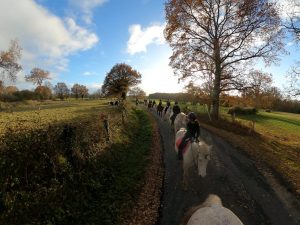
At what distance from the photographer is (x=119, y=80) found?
7831 cm

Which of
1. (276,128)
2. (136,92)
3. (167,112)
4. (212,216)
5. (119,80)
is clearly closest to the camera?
(212,216)

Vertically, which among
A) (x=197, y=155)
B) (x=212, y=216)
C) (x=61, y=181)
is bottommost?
(x=61, y=181)

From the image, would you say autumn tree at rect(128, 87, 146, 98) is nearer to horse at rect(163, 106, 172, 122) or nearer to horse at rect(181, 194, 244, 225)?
horse at rect(163, 106, 172, 122)

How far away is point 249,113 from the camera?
187 ft

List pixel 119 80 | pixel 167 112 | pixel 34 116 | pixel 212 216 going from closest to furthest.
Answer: pixel 212 216
pixel 34 116
pixel 167 112
pixel 119 80

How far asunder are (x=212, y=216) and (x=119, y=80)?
75.1 metres

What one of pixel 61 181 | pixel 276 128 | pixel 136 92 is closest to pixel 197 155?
pixel 61 181

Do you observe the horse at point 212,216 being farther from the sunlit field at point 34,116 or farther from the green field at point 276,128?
the green field at point 276,128

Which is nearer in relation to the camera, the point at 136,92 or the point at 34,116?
the point at 34,116

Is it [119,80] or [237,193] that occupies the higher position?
[119,80]

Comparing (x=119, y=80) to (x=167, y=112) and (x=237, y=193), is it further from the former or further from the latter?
(x=237, y=193)

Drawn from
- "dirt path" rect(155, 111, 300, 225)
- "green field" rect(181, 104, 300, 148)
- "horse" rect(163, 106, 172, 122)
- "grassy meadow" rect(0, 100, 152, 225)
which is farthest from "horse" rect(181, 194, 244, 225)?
"horse" rect(163, 106, 172, 122)

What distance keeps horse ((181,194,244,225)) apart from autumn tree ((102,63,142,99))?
70731 mm

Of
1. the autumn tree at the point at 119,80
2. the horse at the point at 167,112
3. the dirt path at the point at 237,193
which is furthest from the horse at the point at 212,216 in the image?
the autumn tree at the point at 119,80
